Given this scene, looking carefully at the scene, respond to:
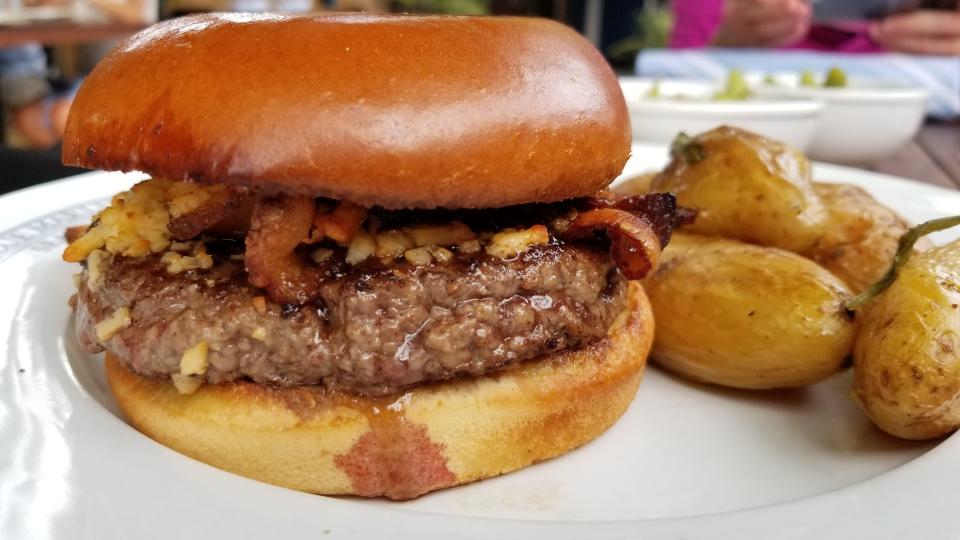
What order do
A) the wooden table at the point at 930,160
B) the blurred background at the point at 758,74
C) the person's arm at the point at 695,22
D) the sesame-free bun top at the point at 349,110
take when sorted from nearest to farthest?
1. the sesame-free bun top at the point at 349,110
2. the blurred background at the point at 758,74
3. the wooden table at the point at 930,160
4. the person's arm at the point at 695,22

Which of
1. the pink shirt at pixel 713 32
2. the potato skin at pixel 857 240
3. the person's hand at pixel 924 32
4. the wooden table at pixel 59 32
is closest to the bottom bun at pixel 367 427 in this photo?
the potato skin at pixel 857 240

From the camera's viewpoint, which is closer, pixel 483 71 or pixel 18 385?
pixel 483 71

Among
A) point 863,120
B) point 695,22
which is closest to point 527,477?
point 863,120

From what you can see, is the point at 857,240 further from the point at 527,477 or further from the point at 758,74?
the point at 758,74

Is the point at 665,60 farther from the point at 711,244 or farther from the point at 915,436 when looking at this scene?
the point at 915,436

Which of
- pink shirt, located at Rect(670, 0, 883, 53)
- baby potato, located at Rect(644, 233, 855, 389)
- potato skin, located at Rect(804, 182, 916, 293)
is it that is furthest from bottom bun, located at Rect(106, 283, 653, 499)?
pink shirt, located at Rect(670, 0, 883, 53)

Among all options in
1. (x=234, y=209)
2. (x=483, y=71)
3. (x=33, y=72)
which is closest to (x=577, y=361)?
(x=483, y=71)

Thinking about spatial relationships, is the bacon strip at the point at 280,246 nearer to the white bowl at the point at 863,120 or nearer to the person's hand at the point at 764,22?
the white bowl at the point at 863,120
